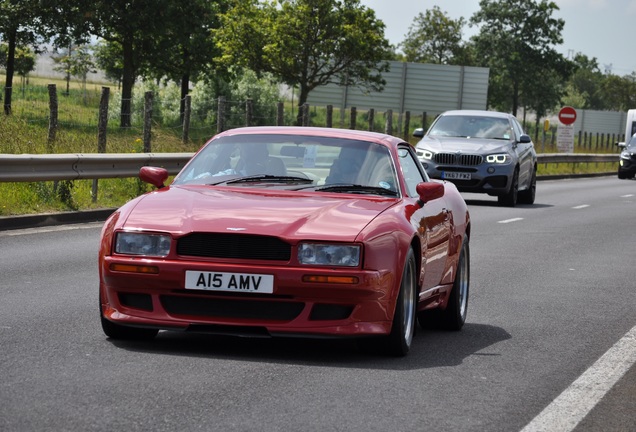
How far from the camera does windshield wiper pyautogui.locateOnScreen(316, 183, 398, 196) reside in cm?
823

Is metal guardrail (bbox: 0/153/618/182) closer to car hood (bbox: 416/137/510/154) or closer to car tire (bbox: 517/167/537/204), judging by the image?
car hood (bbox: 416/137/510/154)

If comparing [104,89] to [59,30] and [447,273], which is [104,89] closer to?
[447,273]

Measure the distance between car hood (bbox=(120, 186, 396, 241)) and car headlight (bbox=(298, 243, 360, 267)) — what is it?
0.15 feet

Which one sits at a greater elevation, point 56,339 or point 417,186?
point 417,186

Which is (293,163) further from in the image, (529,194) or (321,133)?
(529,194)

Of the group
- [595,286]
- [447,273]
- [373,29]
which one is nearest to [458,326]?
[447,273]

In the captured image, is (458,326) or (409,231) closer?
(409,231)

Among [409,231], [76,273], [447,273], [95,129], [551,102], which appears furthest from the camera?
[551,102]

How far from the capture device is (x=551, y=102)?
9481 centimetres

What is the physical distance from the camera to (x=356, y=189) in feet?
27.1

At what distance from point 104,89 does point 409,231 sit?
1505cm

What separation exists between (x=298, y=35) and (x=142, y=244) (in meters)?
48.9

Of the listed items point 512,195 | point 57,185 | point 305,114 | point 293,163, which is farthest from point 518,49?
point 293,163

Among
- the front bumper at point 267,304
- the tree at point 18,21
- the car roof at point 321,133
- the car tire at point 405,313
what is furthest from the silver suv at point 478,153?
the tree at point 18,21
